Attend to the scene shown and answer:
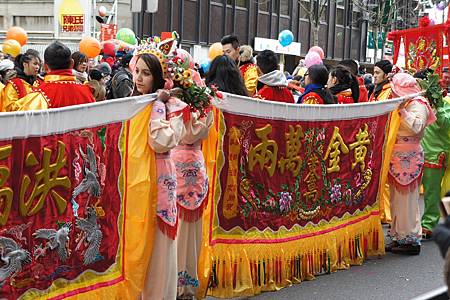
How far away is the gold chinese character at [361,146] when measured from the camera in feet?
23.1

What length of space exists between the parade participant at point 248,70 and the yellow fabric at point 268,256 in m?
1.79

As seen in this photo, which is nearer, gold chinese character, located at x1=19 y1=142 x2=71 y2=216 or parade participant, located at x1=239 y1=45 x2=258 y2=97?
gold chinese character, located at x1=19 y1=142 x2=71 y2=216

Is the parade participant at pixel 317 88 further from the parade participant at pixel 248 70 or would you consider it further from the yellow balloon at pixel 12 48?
the yellow balloon at pixel 12 48

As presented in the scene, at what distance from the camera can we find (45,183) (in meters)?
4.04

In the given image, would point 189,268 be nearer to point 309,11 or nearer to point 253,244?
point 253,244

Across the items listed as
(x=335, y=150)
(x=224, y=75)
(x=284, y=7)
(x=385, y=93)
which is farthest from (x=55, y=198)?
(x=284, y=7)

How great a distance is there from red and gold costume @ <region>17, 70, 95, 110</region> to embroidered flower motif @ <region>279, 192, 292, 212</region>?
5.84 feet

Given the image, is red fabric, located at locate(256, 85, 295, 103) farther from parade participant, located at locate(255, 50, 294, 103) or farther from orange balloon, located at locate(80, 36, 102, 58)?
orange balloon, located at locate(80, 36, 102, 58)

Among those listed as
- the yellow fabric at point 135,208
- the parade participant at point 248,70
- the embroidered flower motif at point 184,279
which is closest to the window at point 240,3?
the parade participant at point 248,70

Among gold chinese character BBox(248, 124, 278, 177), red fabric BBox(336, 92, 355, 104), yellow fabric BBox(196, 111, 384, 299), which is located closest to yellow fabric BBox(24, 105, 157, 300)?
yellow fabric BBox(196, 111, 384, 299)

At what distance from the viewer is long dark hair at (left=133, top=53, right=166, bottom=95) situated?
4879mm

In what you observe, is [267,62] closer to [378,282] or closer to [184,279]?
[378,282]

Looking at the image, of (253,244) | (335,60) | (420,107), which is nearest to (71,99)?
(253,244)

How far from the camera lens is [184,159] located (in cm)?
532
